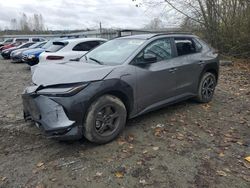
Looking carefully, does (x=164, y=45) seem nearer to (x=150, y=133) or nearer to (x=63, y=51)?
(x=150, y=133)

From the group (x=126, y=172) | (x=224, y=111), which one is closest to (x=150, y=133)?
(x=126, y=172)

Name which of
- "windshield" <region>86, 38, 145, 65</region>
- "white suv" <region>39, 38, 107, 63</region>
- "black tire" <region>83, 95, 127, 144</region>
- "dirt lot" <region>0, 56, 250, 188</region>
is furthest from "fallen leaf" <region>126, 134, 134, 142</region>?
"white suv" <region>39, 38, 107, 63</region>

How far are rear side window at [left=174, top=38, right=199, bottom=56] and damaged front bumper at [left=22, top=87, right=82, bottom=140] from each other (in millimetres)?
2889

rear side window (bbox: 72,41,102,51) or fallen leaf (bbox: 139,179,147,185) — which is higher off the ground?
rear side window (bbox: 72,41,102,51)

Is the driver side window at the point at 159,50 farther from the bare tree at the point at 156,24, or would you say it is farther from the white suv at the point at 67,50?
the bare tree at the point at 156,24

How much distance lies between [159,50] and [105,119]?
1815 millimetres

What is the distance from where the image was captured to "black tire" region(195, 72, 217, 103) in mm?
6340

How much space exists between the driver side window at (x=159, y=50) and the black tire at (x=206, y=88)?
132 cm

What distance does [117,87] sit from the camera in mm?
4379

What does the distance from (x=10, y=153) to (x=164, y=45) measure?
3317mm

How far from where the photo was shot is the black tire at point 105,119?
409cm

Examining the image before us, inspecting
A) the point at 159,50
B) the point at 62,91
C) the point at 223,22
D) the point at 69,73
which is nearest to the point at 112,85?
the point at 69,73

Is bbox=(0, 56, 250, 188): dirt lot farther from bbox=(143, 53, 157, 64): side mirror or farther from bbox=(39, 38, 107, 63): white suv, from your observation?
bbox=(39, 38, 107, 63): white suv

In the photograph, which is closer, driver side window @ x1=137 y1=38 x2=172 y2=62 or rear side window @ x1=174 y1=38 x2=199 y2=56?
driver side window @ x1=137 y1=38 x2=172 y2=62
